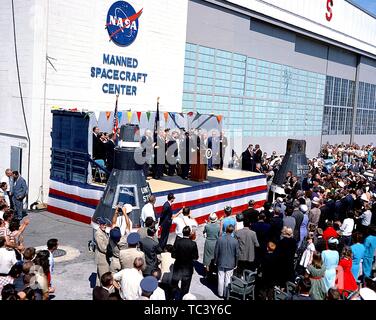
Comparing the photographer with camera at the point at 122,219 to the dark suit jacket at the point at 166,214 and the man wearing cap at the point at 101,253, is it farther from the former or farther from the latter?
the man wearing cap at the point at 101,253

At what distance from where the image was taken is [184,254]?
764cm

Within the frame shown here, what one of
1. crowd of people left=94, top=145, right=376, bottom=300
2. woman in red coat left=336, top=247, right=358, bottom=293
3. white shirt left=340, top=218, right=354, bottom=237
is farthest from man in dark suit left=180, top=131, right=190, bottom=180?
woman in red coat left=336, top=247, right=358, bottom=293

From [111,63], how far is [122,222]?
8446 millimetres

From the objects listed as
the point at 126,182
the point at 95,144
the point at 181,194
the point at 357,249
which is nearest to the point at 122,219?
the point at 126,182

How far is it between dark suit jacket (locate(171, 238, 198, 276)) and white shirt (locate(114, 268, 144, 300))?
1396mm

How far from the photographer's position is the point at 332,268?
766 cm

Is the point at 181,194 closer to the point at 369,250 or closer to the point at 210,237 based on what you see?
the point at 210,237

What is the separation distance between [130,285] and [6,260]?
227 centimetres

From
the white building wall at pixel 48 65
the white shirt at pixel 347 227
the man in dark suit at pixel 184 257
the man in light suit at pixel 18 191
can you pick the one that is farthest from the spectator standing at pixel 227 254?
the white building wall at pixel 48 65

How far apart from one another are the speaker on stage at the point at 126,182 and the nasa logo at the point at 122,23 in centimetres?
658

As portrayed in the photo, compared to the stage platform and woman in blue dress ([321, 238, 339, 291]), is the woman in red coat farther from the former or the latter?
the stage platform

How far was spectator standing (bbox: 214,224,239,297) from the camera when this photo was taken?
27.2ft

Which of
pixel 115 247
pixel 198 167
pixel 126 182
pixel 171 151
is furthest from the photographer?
pixel 171 151
